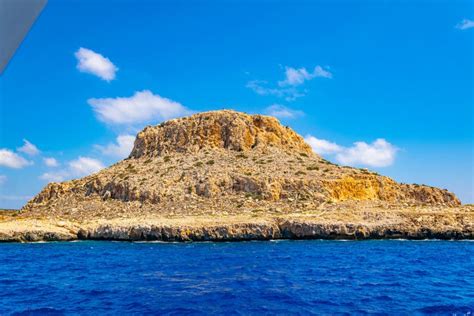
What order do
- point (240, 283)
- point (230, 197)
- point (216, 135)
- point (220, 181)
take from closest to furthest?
point (240, 283) → point (230, 197) → point (220, 181) → point (216, 135)

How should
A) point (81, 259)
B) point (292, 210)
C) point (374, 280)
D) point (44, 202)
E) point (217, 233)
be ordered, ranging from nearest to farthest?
point (374, 280) → point (81, 259) → point (217, 233) → point (292, 210) → point (44, 202)

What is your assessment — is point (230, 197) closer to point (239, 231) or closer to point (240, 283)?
point (239, 231)

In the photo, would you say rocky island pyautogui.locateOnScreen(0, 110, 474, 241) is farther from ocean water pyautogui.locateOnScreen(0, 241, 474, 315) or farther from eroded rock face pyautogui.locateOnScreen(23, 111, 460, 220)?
ocean water pyautogui.locateOnScreen(0, 241, 474, 315)

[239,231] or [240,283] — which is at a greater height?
[239,231]

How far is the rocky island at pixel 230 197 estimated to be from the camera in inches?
2035

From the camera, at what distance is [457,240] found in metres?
50.8

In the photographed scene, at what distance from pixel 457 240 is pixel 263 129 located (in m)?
50.0

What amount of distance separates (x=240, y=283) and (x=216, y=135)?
7085 centimetres

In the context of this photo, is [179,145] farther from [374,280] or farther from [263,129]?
[374,280]

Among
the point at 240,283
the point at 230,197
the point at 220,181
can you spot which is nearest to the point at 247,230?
the point at 230,197

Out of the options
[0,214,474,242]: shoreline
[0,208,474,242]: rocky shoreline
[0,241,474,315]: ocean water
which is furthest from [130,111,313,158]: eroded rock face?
[0,241,474,315]: ocean water

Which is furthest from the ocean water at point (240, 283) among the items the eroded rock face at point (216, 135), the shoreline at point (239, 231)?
the eroded rock face at point (216, 135)

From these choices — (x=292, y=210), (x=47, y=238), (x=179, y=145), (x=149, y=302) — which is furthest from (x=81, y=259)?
(x=179, y=145)

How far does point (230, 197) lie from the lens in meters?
68.4
